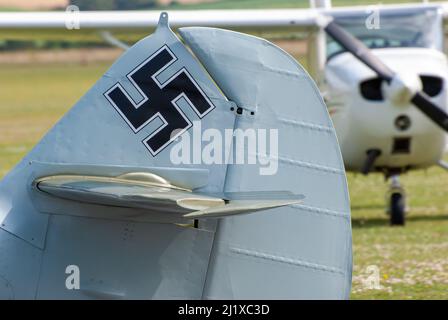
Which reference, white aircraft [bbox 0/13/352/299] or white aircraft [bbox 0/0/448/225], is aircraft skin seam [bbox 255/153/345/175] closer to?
white aircraft [bbox 0/13/352/299]

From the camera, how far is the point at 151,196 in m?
3.54

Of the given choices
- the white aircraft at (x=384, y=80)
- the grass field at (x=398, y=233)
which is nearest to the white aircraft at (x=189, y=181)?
the grass field at (x=398, y=233)

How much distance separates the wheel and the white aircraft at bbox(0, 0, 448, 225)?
1cm

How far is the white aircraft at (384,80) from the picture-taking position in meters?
10.7

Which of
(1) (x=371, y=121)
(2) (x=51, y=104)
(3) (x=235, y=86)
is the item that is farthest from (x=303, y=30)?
(2) (x=51, y=104)

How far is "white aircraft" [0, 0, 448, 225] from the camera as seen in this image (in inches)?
420

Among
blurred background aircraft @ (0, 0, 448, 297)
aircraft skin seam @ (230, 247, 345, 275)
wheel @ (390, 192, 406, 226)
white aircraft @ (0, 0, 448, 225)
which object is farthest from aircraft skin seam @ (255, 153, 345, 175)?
wheel @ (390, 192, 406, 226)

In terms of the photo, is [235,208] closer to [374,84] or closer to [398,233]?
[398,233]

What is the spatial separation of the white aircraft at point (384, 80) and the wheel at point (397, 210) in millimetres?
10

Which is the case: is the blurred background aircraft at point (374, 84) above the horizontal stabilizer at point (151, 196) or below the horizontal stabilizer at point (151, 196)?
above

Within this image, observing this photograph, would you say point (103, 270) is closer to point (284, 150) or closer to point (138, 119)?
point (138, 119)

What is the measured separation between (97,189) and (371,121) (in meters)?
7.48

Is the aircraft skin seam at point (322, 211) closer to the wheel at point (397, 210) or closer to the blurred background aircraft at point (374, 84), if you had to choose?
the blurred background aircraft at point (374, 84)

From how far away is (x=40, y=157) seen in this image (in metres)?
4.12
